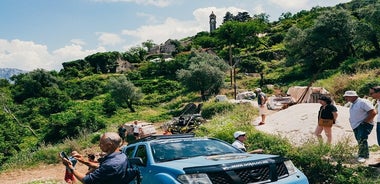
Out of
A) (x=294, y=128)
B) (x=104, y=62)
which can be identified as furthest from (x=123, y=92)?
(x=104, y=62)

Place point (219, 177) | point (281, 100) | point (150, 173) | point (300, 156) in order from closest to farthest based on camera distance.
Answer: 1. point (219, 177)
2. point (150, 173)
3. point (300, 156)
4. point (281, 100)

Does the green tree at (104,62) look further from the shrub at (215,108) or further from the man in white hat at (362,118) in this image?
the man in white hat at (362,118)

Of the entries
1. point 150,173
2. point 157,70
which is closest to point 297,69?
point 157,70

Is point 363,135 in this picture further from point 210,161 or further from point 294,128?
point 294,128

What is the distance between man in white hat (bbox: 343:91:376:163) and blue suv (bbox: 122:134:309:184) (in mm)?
3348

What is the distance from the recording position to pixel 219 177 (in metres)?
5.11

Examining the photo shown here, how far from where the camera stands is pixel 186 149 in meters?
6.69

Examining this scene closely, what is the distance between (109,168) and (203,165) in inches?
54.3

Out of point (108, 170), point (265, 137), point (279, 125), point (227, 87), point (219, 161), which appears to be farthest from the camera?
point (227, 87)

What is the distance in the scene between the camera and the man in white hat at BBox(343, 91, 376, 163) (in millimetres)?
8569

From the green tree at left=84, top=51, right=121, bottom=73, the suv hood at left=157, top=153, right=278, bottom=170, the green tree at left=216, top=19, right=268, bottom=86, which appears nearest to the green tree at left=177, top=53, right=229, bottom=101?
the green tree at left=216, top=19, right=268, bottom=86

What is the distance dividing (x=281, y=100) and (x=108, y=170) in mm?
19741

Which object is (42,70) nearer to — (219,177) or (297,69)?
(297,69)

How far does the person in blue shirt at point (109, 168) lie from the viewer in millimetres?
4418
